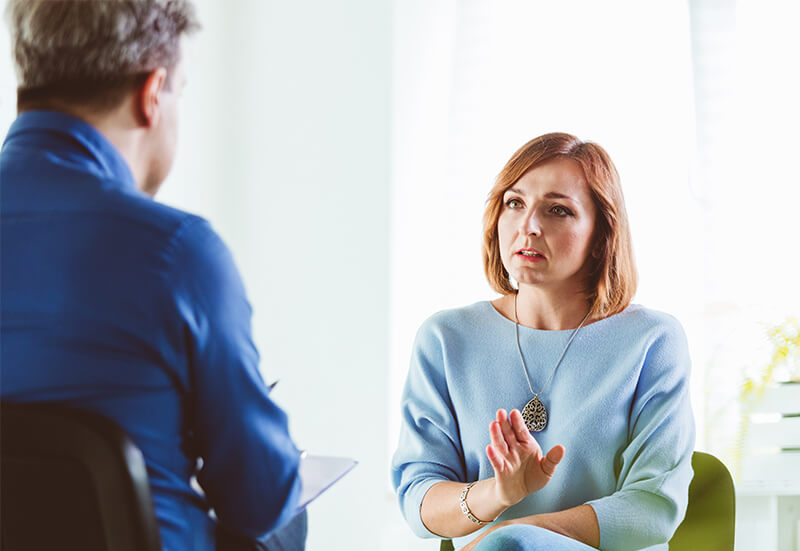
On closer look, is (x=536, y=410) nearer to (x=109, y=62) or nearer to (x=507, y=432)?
(x=507, y=432)

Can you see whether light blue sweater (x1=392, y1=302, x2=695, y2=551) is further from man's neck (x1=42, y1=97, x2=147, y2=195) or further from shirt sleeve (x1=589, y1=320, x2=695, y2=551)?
man's neck (x1=42, y1=97, x2=147, y2=195)

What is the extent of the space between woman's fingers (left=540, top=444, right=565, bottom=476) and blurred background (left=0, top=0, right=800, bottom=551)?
1.11 m

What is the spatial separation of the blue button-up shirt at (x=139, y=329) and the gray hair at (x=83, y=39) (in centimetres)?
6

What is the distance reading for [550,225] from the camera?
153cm

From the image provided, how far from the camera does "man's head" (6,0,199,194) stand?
0.92 metres

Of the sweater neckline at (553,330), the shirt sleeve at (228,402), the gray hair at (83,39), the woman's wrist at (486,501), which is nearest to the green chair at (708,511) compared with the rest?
the sweater neckline at (553,330)

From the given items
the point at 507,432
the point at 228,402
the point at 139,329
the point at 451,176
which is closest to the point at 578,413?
the point at 507,432

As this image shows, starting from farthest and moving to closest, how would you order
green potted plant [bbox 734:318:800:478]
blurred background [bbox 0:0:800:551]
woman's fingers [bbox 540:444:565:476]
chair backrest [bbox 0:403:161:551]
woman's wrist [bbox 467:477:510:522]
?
blurred background [bbox 0:0:800:551]
green potted plant [bbox 734:318:800:478]
woman's wrist [bbox 467:477:510:522]
woman's fingers [bbox 540:444:565:476]
chair backrest [bbox 0:403:161:551]

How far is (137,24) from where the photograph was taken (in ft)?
3.08

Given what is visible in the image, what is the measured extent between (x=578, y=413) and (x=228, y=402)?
0.82m

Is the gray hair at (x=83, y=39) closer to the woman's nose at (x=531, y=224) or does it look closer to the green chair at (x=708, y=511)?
the woman's nose at (x=531, y=224)

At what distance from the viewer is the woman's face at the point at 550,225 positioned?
4.98ft

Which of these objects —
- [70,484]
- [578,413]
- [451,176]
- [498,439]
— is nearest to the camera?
[70,484]

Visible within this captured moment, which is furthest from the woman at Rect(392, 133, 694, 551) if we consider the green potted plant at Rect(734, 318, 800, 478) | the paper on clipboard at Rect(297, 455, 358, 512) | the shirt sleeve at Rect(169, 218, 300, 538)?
the green potted plant at Rect(734, 318, 800, 478)
